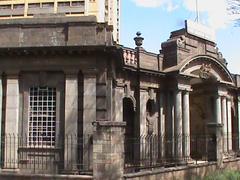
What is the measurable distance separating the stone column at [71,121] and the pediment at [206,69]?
8.76 metres

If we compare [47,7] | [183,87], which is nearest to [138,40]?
[183,87]

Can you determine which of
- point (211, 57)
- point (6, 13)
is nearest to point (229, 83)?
point (211, 57)

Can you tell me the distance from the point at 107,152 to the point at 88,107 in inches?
159

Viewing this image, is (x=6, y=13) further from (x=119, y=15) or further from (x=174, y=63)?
(x=174, y=63)

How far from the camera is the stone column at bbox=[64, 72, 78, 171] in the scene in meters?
16.6

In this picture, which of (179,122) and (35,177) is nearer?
(35,177)

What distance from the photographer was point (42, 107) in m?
17.4

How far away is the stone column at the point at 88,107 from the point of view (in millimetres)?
16672

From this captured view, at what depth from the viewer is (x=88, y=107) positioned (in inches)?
666

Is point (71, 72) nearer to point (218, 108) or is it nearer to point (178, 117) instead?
point (178, 117)

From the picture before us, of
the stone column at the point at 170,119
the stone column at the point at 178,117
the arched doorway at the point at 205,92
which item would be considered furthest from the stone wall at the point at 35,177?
the stone column at the point at 170,119

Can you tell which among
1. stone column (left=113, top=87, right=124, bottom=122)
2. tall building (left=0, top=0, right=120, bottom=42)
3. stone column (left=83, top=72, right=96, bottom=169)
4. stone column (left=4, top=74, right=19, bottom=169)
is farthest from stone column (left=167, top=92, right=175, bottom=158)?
tall building (left=0, top=0, right=120, bottom=42)

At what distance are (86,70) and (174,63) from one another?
883 centimetres

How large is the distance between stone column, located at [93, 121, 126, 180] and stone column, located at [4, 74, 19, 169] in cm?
516
